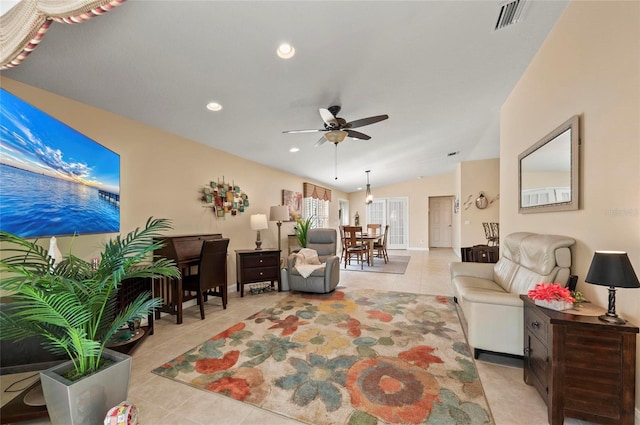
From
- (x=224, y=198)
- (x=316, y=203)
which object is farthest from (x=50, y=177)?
(x=316, y=203)

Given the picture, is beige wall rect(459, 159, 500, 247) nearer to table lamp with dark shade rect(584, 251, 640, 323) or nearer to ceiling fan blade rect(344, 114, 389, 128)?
ceiling fan blade rect(344, 114, 389, 128)

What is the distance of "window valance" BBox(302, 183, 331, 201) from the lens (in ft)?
22.8

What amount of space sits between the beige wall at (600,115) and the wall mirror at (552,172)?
0.07 meters

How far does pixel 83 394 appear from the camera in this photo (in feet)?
3.97

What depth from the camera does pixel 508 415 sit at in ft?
5.15

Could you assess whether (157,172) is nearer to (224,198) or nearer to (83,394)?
(224,198)

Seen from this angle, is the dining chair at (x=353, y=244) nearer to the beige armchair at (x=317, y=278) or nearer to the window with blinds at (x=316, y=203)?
the window with blinds at (x=316, y=203)

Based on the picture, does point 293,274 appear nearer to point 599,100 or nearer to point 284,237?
point 284,237

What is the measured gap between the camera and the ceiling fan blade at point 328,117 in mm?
2719

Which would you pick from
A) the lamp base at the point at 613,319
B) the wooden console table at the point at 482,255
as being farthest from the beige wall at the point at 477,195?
the lamp base at the point at 613,319

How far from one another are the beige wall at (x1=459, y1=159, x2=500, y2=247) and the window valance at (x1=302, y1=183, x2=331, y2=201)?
12.9 ft

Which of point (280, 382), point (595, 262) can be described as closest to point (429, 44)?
point (595, 262)

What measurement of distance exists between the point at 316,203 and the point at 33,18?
264 inches

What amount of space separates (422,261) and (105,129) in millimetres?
7119
